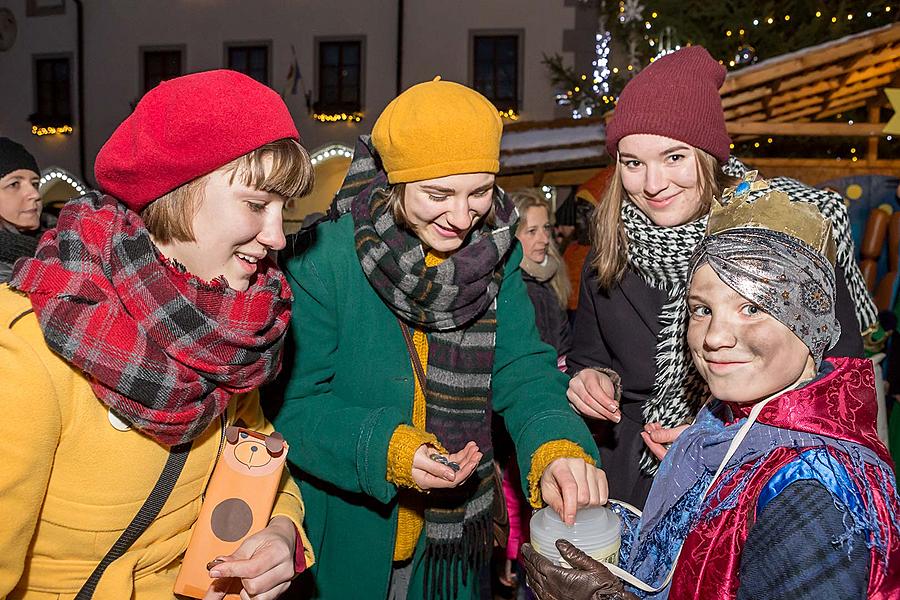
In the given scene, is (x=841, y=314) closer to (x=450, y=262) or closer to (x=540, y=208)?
(x=450, y=262)

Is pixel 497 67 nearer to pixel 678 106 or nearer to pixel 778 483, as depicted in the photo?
pixel 678 106

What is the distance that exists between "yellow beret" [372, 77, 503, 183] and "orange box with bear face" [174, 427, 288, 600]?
0.88 metres

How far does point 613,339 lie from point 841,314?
2.47 feet

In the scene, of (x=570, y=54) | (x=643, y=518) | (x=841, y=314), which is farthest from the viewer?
(x=570, y=54)

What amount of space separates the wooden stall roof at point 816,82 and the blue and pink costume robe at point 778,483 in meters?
5.81

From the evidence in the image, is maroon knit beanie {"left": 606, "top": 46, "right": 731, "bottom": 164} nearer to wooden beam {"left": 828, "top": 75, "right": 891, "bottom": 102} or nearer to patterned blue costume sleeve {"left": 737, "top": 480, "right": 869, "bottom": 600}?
patterned blue costume sleeve {"left": 737, "top": 480, "right": 869, "bottom": 600}

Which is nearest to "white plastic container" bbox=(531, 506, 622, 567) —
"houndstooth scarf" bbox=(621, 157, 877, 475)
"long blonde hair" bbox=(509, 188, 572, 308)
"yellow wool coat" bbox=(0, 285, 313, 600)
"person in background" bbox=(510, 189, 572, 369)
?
"houndstooth scarf" bbox=(621, 157, 877, 475)

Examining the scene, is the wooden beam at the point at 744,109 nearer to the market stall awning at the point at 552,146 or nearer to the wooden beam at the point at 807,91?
the wooden beam at the point at 807,91

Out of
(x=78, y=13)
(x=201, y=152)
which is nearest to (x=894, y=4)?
(x=201, y=152)

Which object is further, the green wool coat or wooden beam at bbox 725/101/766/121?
wooden beam at bbox 725/101/766/121

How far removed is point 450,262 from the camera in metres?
2.29

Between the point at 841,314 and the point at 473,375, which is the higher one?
the point at 841,314

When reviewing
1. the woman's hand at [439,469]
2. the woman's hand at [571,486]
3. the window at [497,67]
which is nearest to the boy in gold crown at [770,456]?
the woman's hand at [571,486]

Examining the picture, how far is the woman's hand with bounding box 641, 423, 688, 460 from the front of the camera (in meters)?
2.15
